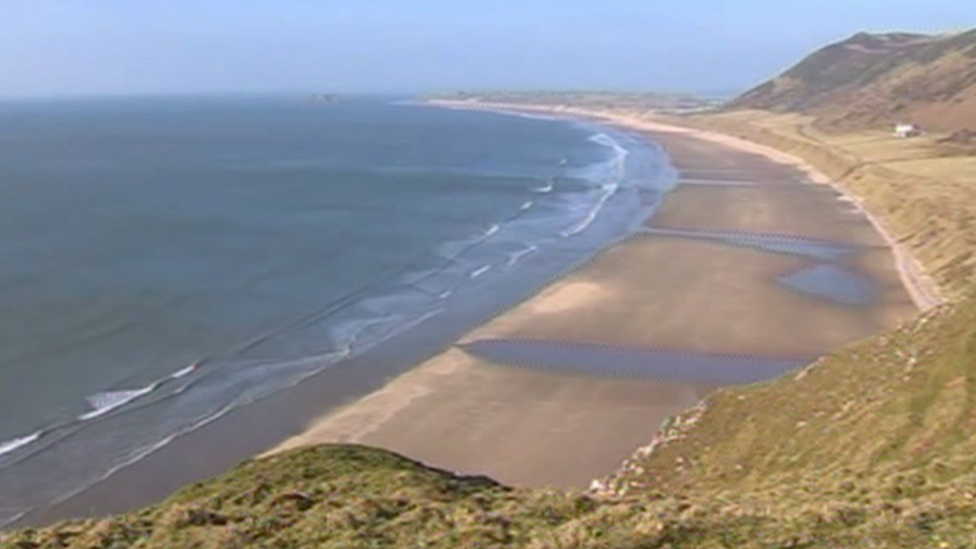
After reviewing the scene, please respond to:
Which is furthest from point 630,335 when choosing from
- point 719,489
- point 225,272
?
point 225,272

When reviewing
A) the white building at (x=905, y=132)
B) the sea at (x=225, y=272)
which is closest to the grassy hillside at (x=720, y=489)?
the sea at (x=225, y=272)

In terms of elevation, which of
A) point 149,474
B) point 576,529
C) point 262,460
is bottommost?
point 149,474

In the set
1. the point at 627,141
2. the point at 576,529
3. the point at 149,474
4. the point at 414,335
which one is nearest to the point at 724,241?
the point at 414,335

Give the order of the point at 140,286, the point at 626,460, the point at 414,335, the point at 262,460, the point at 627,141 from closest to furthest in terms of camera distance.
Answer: the point at 262,460 < the point at 626,460 < the point at 414,335 < the point at 140,286 < the point at 627,141

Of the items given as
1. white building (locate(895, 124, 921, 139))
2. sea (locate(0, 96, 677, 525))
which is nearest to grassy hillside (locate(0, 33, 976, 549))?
sea (locate(0, 96, 677, 525))

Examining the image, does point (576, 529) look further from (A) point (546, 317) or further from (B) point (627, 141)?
(B) point (627, 141)

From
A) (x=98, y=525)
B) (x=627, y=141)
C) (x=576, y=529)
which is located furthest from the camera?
(x=627, y=141)

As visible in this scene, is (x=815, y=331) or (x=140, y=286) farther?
(x=140, y=286)

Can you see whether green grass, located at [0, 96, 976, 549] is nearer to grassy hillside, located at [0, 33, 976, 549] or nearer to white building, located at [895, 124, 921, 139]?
grassy hillside, located at [0, 33, 976, 549]
